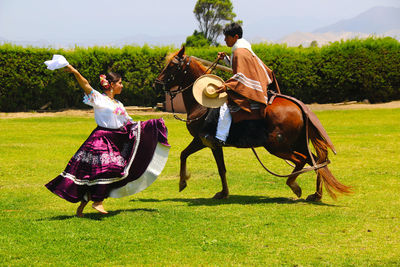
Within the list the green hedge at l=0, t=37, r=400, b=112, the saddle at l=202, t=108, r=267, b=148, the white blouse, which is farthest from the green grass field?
the green hedge at l=0, t=37, r=400, b=112

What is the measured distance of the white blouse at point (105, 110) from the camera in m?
7.52

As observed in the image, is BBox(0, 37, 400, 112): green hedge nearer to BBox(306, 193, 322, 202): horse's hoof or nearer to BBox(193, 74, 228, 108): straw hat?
BBox(193, 74, 228, 108): straw hat

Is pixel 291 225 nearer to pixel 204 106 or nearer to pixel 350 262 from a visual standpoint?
pixel 350 262

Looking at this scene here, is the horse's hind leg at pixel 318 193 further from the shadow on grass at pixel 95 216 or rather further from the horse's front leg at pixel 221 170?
the shadow on grass at pixel 95 216

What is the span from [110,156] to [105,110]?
0.66 metres

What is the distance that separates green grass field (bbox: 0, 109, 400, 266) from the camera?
19.4 ft

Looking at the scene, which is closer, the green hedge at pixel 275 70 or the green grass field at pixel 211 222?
the green grass field at pixel 211 222

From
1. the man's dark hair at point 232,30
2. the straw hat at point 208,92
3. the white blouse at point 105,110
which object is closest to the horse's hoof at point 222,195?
the straw hat at point 208,92

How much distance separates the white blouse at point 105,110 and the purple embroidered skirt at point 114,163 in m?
0.10

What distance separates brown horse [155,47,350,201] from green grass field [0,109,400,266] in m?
0.45

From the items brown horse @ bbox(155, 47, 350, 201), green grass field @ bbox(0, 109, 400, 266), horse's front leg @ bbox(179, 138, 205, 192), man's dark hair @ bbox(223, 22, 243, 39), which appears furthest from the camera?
horse's front leg @ bbox(179, 138, 205, 192)

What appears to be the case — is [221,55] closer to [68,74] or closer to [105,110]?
[105,110]

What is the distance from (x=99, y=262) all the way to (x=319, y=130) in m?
4.44

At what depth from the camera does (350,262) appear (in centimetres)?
571
